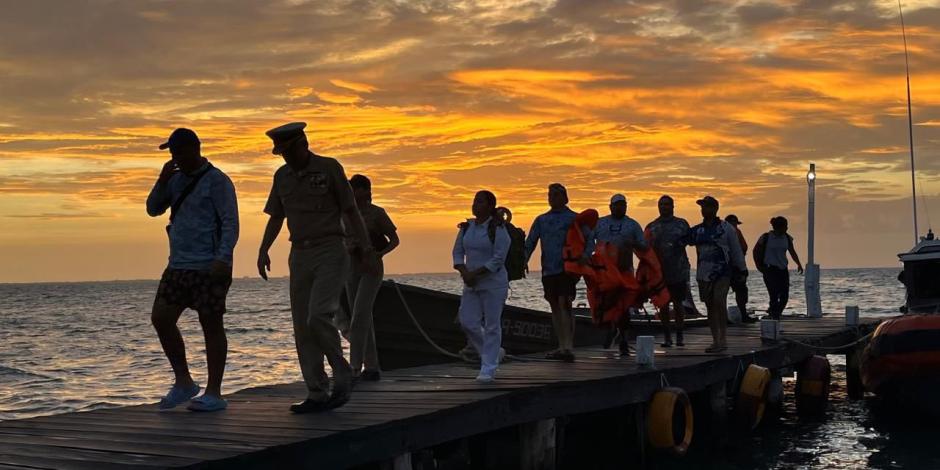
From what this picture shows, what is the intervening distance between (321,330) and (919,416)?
972 cm

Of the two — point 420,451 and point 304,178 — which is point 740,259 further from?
point 304,178

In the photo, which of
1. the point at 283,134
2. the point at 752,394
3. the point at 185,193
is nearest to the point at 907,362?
the point at 752,394

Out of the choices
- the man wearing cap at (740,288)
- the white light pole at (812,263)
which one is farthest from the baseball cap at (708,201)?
the white light pole at (812,263)

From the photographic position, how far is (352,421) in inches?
322

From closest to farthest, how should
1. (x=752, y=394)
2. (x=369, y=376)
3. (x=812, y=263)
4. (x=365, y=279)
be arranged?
(x=365, y=279) < (x=369, y=376) < (x=752, y=394) < (x=812, y=263)

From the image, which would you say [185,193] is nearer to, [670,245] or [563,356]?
[563,356]

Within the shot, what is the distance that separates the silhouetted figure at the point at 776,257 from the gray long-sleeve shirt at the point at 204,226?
13.4 meters

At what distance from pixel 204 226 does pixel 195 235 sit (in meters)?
0.09

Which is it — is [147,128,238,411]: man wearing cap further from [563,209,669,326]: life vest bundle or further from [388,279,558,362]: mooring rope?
[563,209,669,326]: life vest bundle

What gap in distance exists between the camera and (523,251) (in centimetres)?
1372

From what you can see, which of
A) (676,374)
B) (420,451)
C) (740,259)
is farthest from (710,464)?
(420,451)

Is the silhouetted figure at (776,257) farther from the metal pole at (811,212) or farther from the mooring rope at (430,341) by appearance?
the mooring rope at (430,341)

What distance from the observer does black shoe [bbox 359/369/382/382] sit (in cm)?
1133

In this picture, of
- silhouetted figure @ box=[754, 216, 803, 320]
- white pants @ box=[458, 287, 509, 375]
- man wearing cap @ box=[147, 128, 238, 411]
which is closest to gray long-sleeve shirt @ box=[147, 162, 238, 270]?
man wearing cap @ box=[147, 128, 238, 411]
